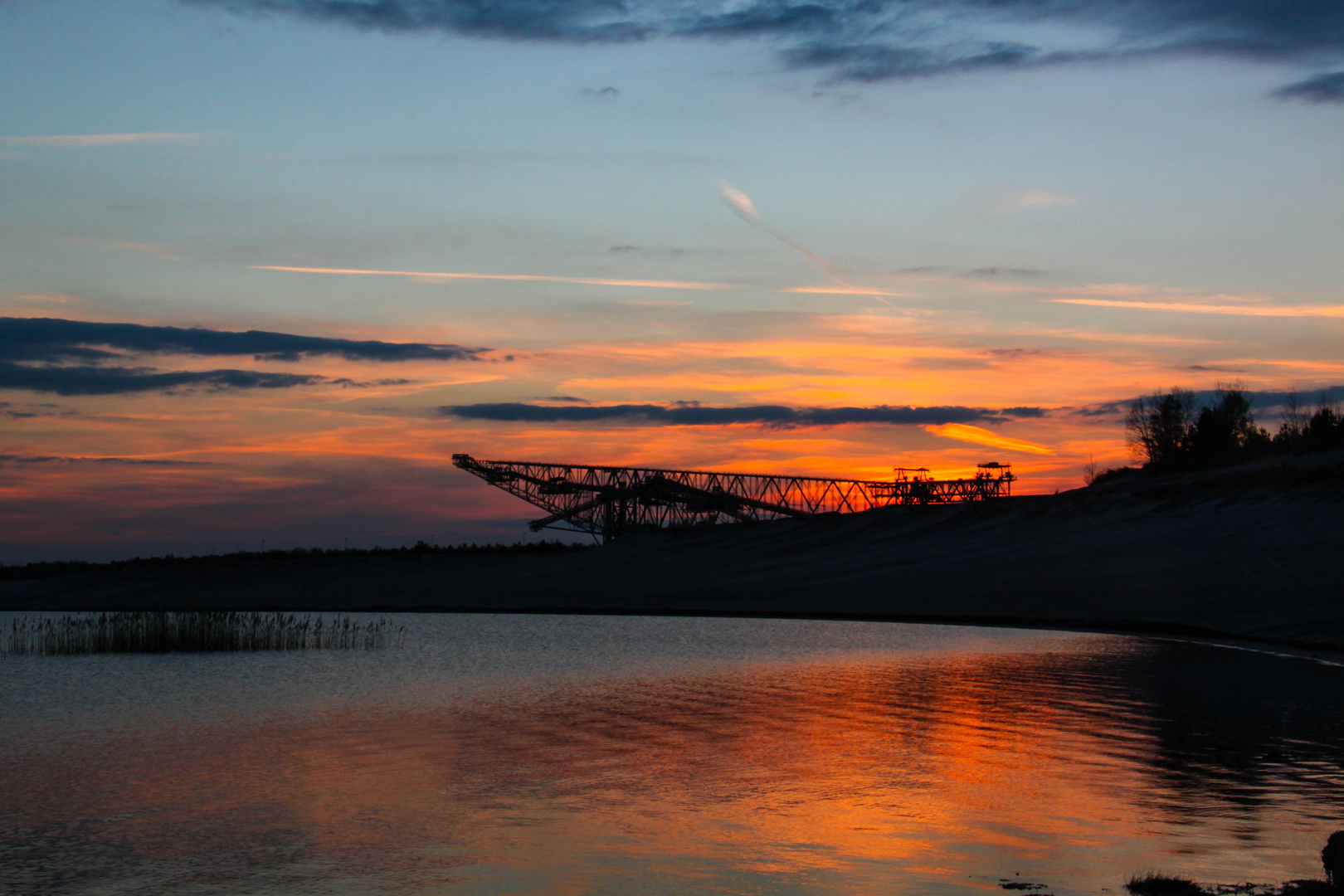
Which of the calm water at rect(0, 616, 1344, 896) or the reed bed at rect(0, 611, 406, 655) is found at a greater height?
the calm water at rect(0, 616, 1344, 896)

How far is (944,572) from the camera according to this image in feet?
219

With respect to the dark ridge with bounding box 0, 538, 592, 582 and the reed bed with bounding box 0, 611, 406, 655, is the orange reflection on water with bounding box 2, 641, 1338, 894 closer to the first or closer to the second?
the reed bed with bounding box 0, 611, 406, 655

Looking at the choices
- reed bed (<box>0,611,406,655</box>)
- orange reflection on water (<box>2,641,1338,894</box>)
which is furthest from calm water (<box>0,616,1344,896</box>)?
reed bed (<box>0,611,406,655</box>)

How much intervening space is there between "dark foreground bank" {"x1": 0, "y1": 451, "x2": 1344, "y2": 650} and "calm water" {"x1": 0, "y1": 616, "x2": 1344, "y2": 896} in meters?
17.2

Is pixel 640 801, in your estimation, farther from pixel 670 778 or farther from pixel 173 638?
pixel 173 638

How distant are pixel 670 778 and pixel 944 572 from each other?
5201 centimetres

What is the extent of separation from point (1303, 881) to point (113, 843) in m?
12.7

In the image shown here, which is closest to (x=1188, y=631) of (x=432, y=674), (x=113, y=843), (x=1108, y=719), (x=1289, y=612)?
(x=1289, y=612)

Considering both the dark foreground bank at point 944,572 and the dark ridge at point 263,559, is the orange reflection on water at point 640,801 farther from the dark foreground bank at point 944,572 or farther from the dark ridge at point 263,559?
the dark ridge at point 263,559

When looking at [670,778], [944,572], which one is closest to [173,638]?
[670,778]

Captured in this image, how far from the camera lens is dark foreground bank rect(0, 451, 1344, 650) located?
1978 inches

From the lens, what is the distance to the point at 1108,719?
900 inches

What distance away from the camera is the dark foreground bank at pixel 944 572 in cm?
5025

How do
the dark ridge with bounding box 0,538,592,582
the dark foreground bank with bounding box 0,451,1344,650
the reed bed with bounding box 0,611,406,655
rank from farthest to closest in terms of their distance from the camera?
1. the dark ridge with bounding box 0,538,592,582
2. the dark foreground bank with bounding box 0,451,1344,650
3. the reed bed with bounding box 0,611,406,655
